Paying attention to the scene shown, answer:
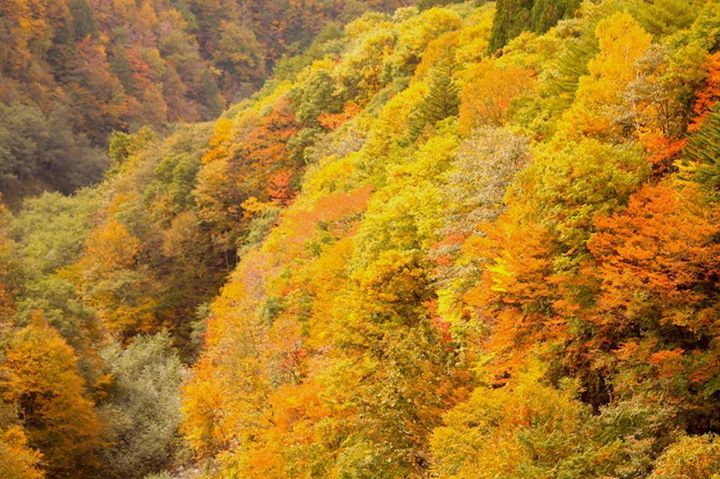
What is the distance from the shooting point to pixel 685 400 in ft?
61.1

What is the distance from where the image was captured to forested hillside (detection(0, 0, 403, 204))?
363 ft

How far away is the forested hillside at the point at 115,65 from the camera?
4358 inches

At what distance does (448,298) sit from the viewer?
1049 inches

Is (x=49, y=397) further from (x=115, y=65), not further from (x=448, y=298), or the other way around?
(x=115, y=65)

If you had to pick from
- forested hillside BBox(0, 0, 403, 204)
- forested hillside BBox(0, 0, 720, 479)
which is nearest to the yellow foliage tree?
forested hillside BBox(0, 0, 720, 479)

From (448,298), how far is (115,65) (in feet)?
434

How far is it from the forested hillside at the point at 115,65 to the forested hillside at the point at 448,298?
4973 centimetres

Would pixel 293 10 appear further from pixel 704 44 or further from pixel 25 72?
pixel 704 44

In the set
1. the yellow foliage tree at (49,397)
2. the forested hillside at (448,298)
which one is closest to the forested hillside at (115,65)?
the forested hillside at (448,298)

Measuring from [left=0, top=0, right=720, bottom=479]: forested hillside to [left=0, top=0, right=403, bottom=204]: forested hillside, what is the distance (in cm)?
4973

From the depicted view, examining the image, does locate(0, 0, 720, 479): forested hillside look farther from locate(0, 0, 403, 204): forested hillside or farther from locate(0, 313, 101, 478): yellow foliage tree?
locate(0, 0, 403, 204): forested hillside

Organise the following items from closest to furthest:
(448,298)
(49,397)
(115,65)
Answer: (448,298) < (49,397) < (115,65)

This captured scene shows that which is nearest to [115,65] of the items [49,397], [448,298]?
[49,397]

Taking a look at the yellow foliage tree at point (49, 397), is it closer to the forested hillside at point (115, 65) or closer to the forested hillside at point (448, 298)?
the forested hillside at point (448, 298)
